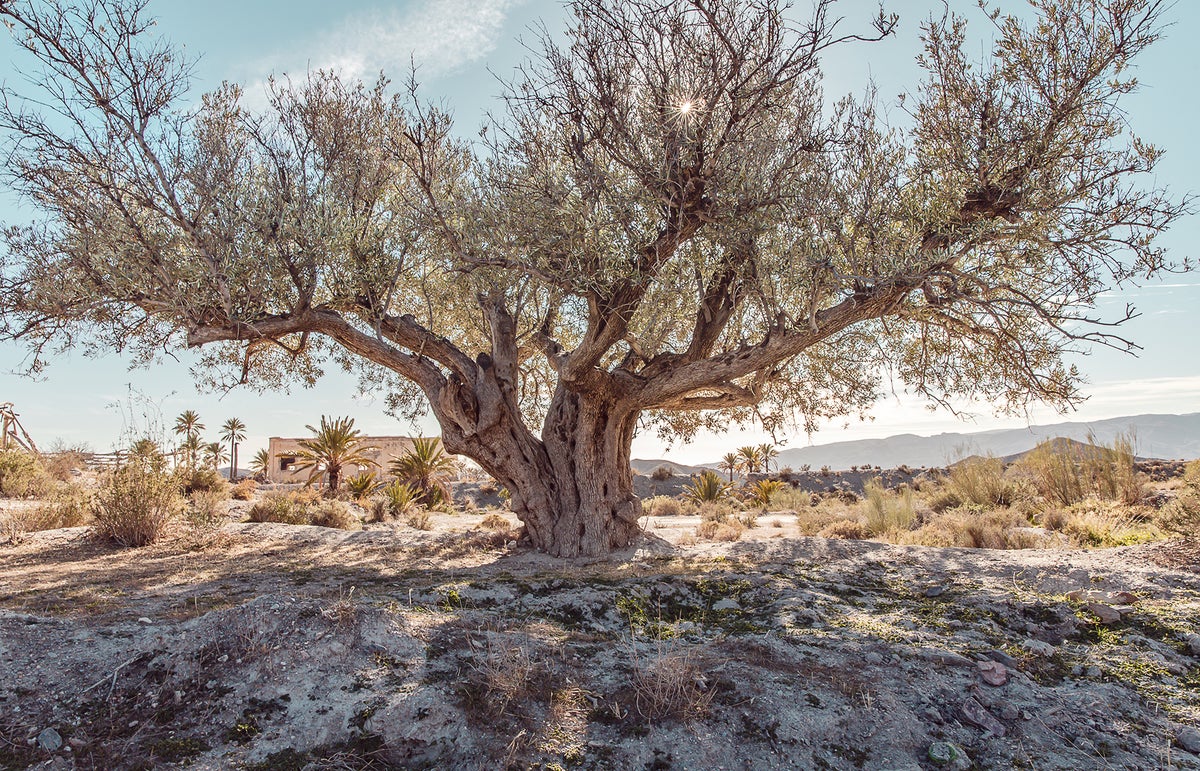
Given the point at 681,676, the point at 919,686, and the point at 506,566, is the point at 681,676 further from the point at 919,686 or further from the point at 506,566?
the point at 506,566

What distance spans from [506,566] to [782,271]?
5577 millimetres

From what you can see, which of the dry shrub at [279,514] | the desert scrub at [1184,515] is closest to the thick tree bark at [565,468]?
the dry shrub at [279,514]

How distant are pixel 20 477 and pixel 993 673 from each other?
19.0 metres

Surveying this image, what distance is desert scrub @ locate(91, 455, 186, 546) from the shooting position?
9.89m

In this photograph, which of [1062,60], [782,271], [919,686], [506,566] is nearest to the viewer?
[919,686]

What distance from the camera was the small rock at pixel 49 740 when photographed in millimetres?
3088

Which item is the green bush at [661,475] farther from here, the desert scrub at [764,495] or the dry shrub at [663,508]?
the dry shrub at [663,508]

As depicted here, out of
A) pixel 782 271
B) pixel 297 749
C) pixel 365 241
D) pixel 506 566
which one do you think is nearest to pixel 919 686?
pixel 297 749

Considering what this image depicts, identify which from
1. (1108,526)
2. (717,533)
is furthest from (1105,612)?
(717,533)

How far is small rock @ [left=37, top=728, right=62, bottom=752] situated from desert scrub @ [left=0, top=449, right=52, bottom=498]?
49.8 ft

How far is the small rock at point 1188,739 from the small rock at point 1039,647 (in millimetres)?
1085

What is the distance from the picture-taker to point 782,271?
8383mm

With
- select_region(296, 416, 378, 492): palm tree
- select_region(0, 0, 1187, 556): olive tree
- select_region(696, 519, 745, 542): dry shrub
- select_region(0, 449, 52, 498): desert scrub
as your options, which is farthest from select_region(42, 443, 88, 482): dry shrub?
select_region(696, 519, 745, 542): dry shrub

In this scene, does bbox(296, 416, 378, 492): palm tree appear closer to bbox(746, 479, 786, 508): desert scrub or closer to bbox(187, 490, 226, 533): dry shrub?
bbox(187, 490, 226, 533): dry shrub
